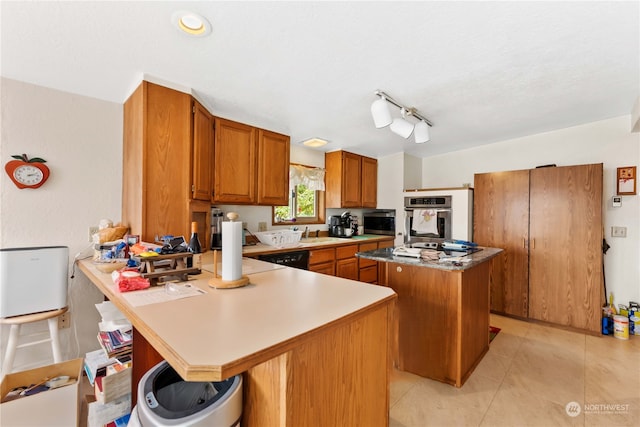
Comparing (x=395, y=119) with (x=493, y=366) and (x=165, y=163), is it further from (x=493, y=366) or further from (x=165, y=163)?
(x=493, y=366)

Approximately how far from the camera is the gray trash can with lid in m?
0.76

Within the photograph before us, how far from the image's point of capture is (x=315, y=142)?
348 cm

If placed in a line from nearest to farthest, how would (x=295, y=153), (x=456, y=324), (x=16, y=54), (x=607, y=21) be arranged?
(x=607, y=21), (x=16, y=54), (x=456, y=324), (x=295, y=153)

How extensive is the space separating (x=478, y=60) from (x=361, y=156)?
249 centimetres

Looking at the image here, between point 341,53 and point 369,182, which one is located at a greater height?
point 341,53

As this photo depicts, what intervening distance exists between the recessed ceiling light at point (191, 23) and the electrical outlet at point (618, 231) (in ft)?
13.5

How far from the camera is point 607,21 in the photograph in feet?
4.53

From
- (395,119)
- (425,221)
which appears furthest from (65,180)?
(425,221)

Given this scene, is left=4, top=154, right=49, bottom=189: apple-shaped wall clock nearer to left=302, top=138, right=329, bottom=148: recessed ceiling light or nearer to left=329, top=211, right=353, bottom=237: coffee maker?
left=302, top=138, right=329, bottom=148: recessed ceiling light

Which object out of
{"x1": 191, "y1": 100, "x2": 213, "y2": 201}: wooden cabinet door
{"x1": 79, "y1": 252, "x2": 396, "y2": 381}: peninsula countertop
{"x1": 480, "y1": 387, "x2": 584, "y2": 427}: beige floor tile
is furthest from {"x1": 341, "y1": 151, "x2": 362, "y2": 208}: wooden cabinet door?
{"x1": 480, "y1": 387, "x2": 584, "y2": 427}: beige floor tile

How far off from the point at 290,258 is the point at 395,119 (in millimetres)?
1685

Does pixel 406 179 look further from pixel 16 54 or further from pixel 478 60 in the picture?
pixel 16 54

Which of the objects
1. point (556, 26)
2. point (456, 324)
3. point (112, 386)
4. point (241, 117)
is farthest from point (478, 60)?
point (112, 386)

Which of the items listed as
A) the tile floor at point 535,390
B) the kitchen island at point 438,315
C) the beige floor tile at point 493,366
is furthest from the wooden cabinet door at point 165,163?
the beige floor tile at point 493,366
